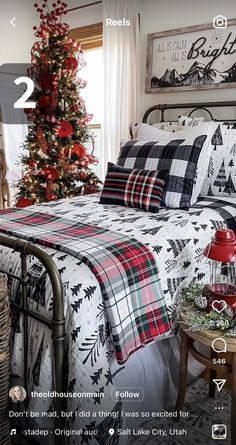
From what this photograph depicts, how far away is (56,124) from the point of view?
321 cm

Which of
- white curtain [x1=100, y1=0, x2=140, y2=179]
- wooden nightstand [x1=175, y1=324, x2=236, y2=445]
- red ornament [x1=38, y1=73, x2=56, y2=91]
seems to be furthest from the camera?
red ornament [x1=38, y1=73, x2=56, y2=91]

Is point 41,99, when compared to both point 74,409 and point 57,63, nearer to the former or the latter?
point 57,63

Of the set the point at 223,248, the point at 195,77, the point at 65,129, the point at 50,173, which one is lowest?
the point at 223,248

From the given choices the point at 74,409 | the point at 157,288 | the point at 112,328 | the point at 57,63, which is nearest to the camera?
the point at 74,409

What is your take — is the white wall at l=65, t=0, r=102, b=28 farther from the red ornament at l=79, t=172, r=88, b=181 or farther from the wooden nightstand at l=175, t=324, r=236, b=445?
the wooden nightstand at l=175, t=324, r=236, b=445

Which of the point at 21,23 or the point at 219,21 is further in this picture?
the point at 21,23

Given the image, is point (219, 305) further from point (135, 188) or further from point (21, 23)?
point (21, 23)

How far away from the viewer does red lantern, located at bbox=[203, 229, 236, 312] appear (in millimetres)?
1299

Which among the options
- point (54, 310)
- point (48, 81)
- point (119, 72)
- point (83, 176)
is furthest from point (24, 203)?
point (54, 310)

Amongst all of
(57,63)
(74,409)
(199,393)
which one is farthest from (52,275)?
(57,63)

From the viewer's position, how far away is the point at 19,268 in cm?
133

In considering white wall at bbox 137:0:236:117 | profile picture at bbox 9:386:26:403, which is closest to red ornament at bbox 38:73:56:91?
white wall at bbox 137:0:236:117

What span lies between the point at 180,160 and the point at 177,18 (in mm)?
1298

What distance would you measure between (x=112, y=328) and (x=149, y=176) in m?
0.99
